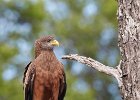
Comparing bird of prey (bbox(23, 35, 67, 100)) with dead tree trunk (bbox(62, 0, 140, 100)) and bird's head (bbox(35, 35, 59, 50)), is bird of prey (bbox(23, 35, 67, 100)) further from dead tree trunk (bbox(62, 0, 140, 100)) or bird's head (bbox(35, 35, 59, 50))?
dead tree trunk (bbox(62, 0, 140, 100))

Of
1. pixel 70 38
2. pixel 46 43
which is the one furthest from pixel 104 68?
pixel 70 38

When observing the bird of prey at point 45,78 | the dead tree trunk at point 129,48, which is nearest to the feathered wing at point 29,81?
the bird of prey at point 45,78

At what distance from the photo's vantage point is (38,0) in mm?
22891

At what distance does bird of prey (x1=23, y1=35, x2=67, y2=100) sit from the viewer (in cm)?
754

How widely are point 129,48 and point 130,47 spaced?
12 millimetres

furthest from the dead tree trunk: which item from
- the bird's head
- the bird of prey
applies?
the bird's head

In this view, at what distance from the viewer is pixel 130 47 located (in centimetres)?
566

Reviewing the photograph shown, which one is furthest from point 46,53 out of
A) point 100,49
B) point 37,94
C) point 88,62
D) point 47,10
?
point 100,49

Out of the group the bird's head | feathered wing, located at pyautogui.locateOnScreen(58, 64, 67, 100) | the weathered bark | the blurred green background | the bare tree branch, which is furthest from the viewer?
the blurred green background

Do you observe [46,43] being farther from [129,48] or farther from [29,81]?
[129,48]

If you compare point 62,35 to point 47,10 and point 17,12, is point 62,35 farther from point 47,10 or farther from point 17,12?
point 17,12

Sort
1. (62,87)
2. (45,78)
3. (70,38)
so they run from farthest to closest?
1. (70,38)
2. (62,87)
3. (45,78)

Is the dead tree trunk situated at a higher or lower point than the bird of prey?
lower

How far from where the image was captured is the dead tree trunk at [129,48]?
5.61 meters
